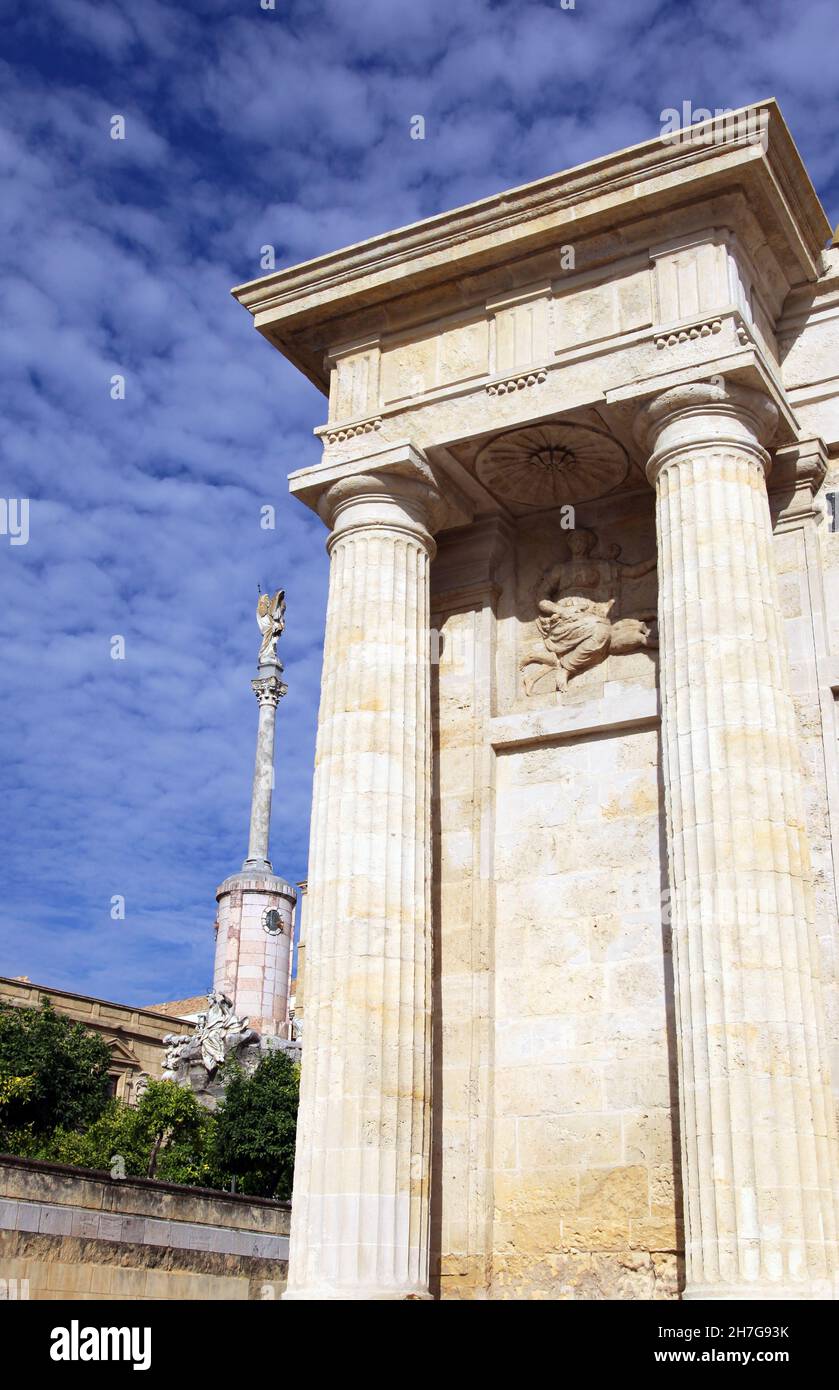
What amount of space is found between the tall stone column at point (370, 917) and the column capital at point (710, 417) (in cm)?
289

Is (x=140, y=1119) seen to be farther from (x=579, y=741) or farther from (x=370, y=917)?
(x=370, y=917)

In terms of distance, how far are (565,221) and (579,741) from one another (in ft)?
18.9

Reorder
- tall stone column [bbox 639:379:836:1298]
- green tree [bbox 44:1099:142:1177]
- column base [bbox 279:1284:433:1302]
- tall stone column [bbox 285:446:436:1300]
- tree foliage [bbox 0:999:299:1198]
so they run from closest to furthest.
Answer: tall stone column [bbox 639:379:836:1298] → column base [bbox 279:1284:433:1302] → tall stone column [bbox 285:446:436:1300] → green tree [bbox 44:1099:142:1177] → tree foliage [bbox 0:999:299:1198]

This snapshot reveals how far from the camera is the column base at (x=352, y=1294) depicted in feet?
43.3

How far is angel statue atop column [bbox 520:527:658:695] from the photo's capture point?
16531 mm


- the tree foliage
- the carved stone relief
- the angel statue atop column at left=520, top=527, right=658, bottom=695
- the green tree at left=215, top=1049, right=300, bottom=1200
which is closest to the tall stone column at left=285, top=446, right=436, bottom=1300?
the carved stone relief

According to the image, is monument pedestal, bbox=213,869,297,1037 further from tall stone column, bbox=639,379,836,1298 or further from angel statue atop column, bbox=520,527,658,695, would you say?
tall stone column, bbox=639,379,836,1298

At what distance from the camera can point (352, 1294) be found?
13.2 meters

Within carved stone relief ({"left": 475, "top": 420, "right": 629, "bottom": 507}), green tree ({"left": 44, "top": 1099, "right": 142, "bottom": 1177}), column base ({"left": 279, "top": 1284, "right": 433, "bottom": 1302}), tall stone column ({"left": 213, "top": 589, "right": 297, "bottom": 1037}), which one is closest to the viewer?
column base ({"left": 279, "top": 1284, "right": 433, "bottom": 1302})

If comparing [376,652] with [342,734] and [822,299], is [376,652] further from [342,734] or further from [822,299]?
[822,299]

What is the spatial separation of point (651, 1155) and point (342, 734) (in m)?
5.28

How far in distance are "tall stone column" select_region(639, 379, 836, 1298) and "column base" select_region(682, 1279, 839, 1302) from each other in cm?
1

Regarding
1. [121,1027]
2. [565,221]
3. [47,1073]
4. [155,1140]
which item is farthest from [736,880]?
[121,1027]
